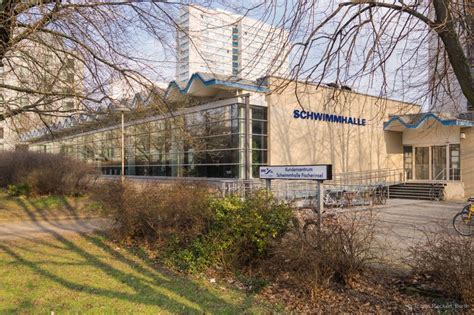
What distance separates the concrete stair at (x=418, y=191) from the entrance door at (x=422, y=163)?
2.59 metres

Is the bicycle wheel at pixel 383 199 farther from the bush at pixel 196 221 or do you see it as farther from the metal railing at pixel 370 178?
the bush at pixel 196 221

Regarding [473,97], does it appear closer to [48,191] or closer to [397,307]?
[397,307]

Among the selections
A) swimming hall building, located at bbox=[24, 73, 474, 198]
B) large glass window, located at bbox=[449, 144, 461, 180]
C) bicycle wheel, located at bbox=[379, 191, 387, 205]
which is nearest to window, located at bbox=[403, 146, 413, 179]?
swimming hall building, located at bbox=[24, 73, 474, 198]

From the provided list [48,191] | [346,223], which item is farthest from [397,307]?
[48,191]

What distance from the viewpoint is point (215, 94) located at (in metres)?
21.9

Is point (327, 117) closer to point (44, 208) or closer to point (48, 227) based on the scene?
point (44, 208)

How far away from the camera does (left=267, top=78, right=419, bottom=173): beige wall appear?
21.8 meters

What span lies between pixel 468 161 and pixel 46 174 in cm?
2457

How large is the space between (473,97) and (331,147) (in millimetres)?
21283

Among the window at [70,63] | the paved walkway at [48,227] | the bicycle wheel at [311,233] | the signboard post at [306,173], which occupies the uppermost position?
the window at [70,63]

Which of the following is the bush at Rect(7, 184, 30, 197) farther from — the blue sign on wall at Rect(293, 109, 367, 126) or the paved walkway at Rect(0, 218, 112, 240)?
the blue sign on wall at Rect(293, 109, 367, 126)

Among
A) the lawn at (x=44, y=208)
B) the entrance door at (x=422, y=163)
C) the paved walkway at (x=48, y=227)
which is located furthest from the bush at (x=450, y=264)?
the entrance door at (x=422, y=163)

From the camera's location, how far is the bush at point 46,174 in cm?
1881

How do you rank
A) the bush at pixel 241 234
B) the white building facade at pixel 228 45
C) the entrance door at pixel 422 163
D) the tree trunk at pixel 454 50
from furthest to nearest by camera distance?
the entrance door at pixel 422 163 → the bush at pixel 241 234 → the white building facade at pixel 228 45 → the tree trunk at pixel 454 50
